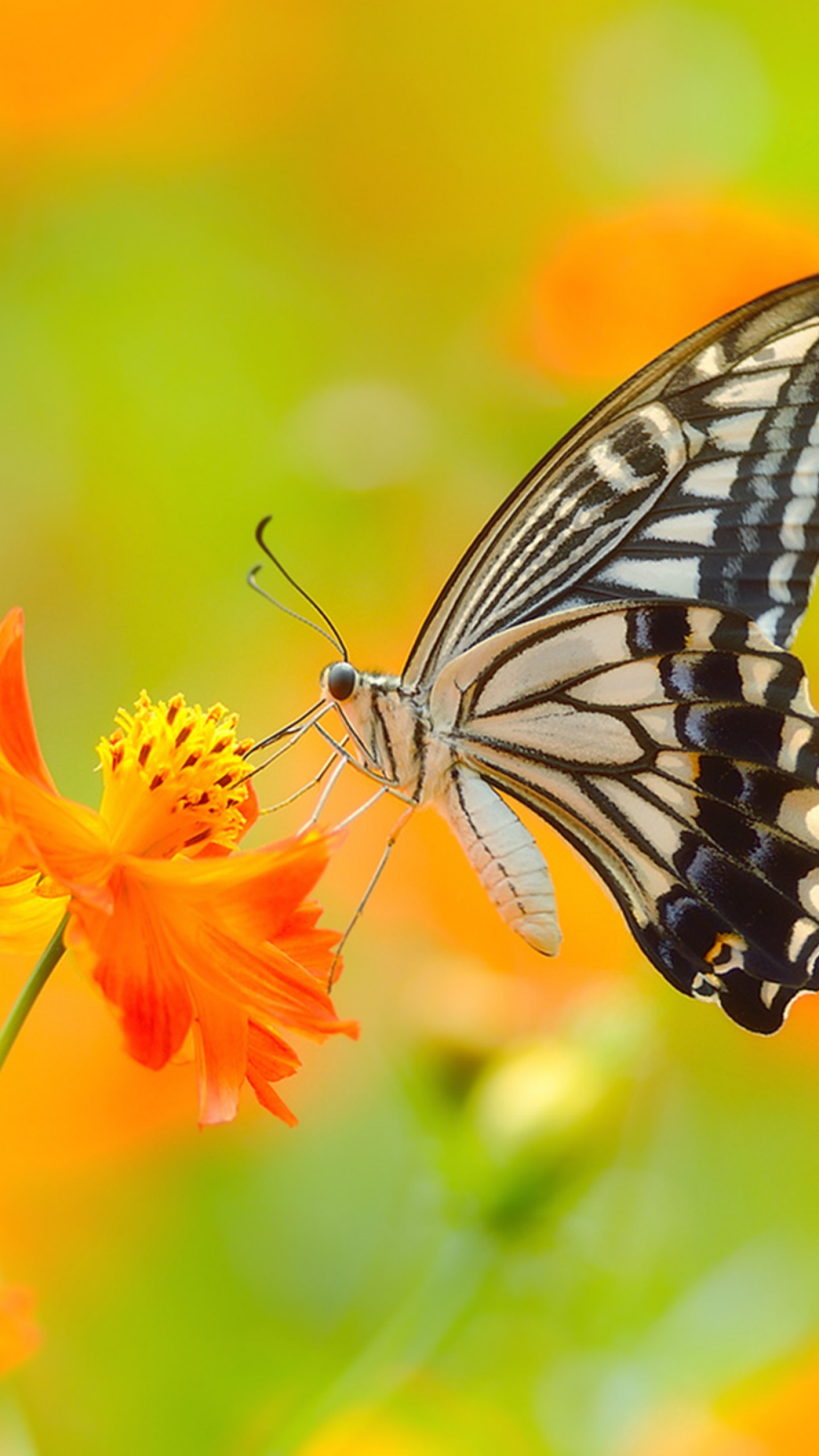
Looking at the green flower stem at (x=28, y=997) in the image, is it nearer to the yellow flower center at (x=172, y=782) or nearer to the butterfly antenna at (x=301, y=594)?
the yellow flower center at (x=172, y=782)

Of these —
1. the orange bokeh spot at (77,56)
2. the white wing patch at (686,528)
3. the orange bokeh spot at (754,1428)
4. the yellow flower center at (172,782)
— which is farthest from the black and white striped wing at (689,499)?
the orange bokeh spot at (77,56)

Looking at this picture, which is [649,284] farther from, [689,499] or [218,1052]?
[218,1052]

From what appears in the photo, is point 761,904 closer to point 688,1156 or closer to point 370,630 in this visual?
point 688,1156

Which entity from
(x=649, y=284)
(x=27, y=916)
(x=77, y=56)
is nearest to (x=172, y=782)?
(x=27, y=916)

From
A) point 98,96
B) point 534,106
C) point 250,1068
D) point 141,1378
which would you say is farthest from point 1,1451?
point 534,106

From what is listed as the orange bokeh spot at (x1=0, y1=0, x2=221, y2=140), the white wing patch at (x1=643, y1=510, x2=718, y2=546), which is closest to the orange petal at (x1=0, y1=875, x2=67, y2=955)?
the white wing patch at (x1=643, y1=510, x2=718, y2=546)
